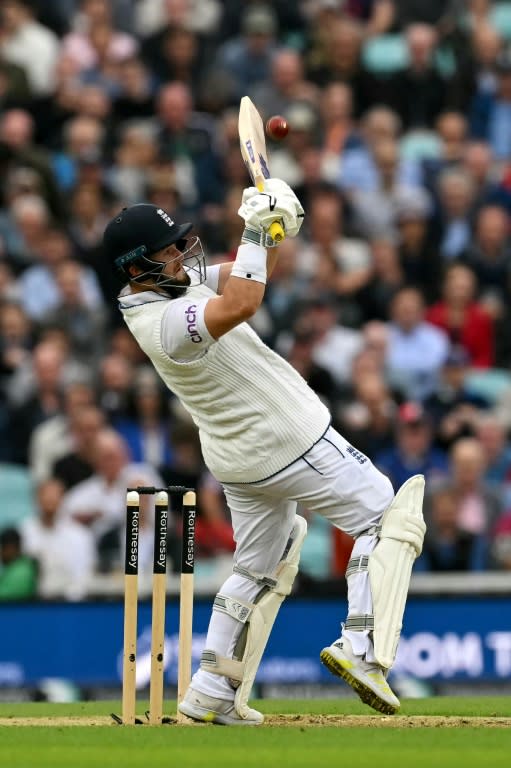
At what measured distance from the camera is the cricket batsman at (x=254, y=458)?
7.55 m

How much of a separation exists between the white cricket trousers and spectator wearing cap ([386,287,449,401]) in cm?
670

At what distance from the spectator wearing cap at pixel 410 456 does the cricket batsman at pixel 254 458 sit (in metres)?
5.30

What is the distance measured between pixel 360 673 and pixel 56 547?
5.64 metres

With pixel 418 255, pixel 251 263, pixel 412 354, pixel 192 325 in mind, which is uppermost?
pixel 418 255

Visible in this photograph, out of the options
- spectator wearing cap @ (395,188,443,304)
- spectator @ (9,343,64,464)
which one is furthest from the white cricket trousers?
spectator wearing cap @ (395,188,443,304)

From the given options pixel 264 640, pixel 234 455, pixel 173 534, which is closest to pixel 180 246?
pixel 234 455

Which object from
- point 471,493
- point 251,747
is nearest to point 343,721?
point 251,747

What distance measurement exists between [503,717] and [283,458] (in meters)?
1.89

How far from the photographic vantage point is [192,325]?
7449 millimetres

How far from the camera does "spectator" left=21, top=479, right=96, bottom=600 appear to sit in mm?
12664

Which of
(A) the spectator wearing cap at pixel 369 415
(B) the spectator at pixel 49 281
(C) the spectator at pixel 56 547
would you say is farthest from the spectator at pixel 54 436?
(A) the spectator wearing cap at pixel 369 415

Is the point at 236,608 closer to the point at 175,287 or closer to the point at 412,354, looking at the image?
the point at 175,287

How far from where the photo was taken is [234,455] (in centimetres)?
777

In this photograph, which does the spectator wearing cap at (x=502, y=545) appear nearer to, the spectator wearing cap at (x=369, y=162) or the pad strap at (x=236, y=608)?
the spectator wearing cap at (x=369, y=162)
